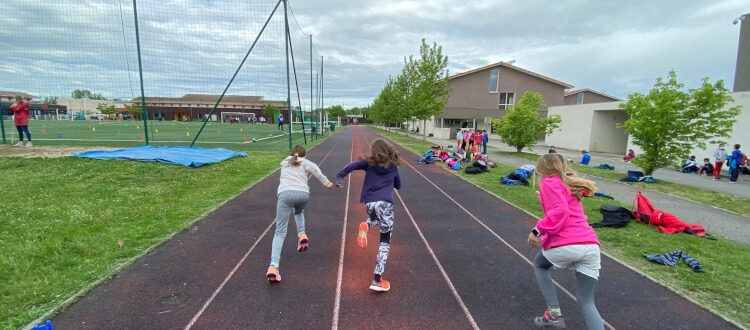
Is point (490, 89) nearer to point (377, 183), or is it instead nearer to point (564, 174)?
point (377, 183)

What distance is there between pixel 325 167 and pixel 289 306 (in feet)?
31.6

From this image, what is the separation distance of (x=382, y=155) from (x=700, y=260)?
4963mm

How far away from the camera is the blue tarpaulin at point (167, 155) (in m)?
10.1

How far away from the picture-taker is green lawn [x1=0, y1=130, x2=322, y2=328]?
3527 millimetres

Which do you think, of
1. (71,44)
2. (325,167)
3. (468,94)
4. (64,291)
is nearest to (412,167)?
(325,167)

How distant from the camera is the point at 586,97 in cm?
4500

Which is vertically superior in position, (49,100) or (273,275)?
(49,100)

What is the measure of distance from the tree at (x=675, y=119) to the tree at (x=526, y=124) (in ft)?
26.5

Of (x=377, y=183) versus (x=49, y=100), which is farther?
(x=49, y=100)

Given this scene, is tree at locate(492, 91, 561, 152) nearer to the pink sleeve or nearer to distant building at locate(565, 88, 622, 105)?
the pink sleeve

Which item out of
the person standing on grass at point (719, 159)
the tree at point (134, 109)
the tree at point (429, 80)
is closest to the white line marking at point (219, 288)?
the tree at point (134, 109)

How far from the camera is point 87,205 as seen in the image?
621 cm

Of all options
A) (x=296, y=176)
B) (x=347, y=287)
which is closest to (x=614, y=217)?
(x=347, y=287)

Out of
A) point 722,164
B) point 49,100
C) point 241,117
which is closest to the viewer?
point 722,164
